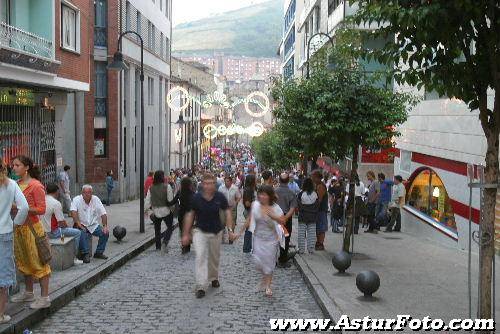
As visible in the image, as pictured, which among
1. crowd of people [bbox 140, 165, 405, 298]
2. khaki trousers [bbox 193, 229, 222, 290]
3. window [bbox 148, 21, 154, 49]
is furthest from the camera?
window [bbox 148, 21, 154, 49]

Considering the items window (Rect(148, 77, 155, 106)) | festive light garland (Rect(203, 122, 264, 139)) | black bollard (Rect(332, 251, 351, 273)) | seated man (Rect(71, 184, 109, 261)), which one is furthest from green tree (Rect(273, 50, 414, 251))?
window (Rect(148, 77, 155, 106))

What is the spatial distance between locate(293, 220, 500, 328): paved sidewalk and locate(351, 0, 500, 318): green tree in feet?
6.64

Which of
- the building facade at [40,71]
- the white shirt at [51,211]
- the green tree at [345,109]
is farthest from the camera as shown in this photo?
the building facade at [40,71]

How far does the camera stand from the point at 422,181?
18.7 m

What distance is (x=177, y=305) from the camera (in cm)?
897

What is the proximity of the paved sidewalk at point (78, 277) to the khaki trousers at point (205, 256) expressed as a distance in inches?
66.5

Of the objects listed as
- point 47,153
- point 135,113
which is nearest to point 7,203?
point 47,153

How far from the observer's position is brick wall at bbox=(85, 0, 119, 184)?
31250mm

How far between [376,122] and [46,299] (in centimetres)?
699

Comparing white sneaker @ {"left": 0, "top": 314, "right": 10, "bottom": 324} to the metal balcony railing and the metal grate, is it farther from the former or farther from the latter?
the metal grate

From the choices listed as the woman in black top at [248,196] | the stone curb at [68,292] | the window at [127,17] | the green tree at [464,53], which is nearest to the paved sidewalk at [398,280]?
the woman in black top at [248,196]

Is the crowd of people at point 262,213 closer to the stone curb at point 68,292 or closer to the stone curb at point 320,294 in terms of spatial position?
the stone curb at point 320,294

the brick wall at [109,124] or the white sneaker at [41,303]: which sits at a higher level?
the brick wall at [109,124]

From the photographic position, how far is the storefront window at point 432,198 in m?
16.1
